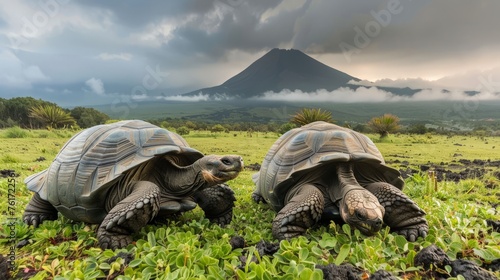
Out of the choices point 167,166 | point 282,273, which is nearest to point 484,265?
point 282,273

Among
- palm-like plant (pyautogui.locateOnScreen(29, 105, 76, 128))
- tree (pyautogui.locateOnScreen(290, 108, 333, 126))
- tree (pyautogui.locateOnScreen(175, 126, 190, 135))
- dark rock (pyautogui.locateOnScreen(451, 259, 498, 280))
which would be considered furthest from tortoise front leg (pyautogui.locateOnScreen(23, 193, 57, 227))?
palm-like plant (pyautogui.locateOnScreen(29, 105, 76, 128))

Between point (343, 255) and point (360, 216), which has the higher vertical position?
point (360, 216)

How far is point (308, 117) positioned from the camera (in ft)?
57.2

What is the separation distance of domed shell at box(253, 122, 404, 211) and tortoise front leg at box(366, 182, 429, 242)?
399 millimetres

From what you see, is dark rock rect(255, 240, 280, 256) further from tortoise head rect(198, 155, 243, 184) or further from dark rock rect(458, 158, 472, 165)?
dark rock rect(458, 158, 472, 165)

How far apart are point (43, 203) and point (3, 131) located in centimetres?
1473

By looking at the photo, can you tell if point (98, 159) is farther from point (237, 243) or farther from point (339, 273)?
point (339, 273)

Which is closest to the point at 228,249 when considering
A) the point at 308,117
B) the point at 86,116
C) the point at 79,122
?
the point at 308,117

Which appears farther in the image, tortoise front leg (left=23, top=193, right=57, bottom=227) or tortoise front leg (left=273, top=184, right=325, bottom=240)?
tortoise front leg (left=23, top=193, right=57, bottom=227)

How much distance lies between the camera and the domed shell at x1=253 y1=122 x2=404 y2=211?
3.08 metres

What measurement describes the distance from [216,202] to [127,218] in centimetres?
100

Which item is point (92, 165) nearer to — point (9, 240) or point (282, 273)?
point (9, 240)

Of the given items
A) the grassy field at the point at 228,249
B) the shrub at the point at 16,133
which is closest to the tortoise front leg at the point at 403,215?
the grassy field at the point at 228,249

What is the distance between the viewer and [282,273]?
1996mm
